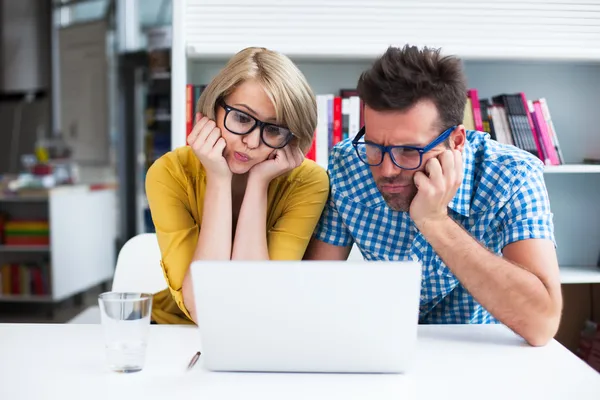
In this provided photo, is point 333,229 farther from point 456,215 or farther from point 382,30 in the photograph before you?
point 382,30

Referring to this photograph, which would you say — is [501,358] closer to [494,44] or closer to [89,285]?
[494,44]

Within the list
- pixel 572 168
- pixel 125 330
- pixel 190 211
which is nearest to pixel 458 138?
pixel 190 211

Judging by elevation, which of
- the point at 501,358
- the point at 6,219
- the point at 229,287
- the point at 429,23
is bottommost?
the point at 6,219

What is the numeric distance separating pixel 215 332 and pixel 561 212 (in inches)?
83.1

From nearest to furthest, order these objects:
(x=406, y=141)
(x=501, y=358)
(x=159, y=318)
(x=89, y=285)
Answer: (x=501, y=358), (x=406, y=141), (x=159, y=318), (x=89, y=285)

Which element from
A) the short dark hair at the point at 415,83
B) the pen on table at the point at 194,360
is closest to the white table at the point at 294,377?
the pen on table at the point at 194,360

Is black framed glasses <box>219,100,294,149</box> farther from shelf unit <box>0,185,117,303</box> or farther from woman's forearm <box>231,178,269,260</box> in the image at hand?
shelf unit <box>0,185,117,303</box>

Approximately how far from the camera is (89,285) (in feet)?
17.0

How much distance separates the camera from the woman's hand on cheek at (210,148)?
1.59 meters

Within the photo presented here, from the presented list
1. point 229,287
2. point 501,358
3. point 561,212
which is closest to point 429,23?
point 561,212

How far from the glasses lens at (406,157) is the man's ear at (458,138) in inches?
3.8

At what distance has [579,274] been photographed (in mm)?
2492

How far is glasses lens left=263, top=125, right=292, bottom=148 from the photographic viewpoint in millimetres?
1578

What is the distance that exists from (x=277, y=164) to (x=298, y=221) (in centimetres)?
15
